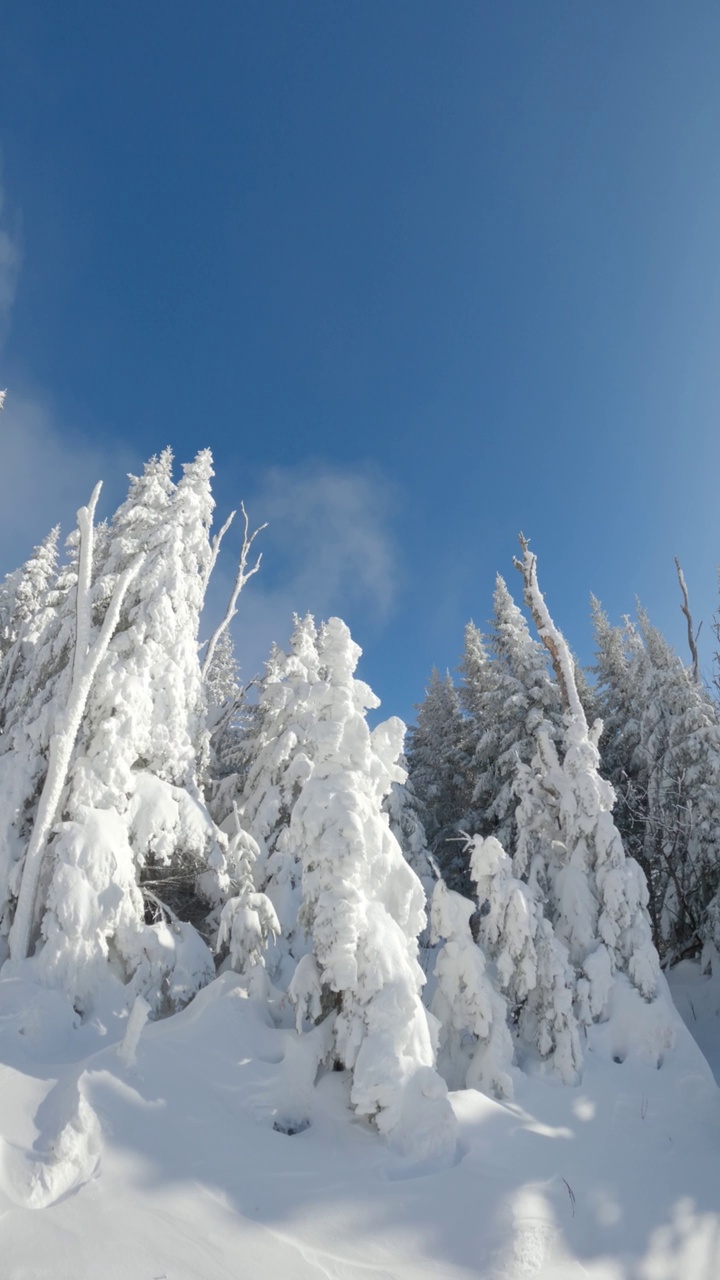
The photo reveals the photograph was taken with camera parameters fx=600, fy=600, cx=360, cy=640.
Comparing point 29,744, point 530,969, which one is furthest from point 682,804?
point 29,744

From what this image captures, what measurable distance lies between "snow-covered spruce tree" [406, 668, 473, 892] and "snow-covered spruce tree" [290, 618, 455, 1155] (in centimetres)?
1168

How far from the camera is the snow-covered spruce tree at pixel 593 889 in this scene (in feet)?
41.5

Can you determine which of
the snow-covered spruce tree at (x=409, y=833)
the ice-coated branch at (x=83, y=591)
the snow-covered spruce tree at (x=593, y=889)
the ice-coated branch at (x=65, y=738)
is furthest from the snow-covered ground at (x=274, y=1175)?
the snow-covered spruce tree at (x=409, y=833)

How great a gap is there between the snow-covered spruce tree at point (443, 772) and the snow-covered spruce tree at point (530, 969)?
849 centimetres

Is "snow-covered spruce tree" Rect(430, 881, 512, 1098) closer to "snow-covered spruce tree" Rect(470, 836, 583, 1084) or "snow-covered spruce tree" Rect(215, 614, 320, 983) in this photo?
"snow-covered spruce tree" Rect(470, 836, 583, 1084)

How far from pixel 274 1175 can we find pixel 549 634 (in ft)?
49.1

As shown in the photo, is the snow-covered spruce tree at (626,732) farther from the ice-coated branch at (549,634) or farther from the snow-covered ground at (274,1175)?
→ the snow-covered ground at (274,1175)

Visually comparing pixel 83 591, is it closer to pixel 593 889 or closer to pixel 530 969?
pixel 530 969

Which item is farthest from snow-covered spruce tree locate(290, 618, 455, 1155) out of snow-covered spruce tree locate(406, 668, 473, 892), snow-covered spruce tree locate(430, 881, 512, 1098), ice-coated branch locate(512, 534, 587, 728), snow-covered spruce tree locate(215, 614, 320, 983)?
snow-covered spruce tree locate(406, 668, 473, 892)

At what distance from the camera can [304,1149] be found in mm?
6988

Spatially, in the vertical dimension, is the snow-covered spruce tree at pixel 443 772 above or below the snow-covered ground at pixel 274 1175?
above

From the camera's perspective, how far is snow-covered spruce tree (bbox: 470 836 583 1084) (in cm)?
1124

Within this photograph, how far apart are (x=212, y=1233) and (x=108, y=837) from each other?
21.0 ft

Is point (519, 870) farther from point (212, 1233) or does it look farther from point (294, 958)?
point (212, 1233)
